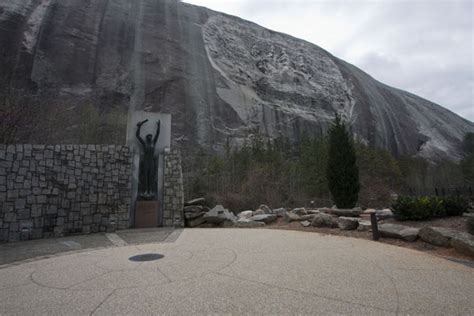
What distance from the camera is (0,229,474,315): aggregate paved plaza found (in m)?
2.41

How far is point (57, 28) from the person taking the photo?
25000 millimetres

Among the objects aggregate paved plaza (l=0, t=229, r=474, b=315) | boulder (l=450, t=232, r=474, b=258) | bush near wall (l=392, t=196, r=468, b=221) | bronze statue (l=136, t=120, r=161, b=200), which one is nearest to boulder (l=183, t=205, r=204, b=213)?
bronze statue (l=136, t=120, r=161, b=200)

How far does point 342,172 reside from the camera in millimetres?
10547

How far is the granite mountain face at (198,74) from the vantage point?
2350 cm

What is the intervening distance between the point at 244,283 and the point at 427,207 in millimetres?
5767

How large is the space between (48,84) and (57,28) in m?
7.01

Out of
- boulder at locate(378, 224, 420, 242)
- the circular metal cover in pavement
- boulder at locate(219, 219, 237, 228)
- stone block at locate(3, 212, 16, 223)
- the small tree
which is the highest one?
the small tree

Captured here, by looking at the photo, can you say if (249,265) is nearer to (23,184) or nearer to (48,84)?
(23,184)

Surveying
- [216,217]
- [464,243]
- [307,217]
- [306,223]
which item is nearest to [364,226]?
[306,223]

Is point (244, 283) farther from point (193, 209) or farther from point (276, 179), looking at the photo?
point (276, 179)

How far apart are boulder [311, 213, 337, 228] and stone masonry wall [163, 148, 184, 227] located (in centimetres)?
444

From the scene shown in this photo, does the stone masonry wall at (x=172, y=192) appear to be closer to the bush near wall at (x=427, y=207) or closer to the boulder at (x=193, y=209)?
the boulder at (x=193, y=209)

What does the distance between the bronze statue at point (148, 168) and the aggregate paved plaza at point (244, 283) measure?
4.00 m

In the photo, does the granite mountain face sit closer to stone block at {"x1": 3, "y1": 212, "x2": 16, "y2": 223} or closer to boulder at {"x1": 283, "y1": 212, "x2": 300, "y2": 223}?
boulder at {"x1": 283, "y1": 212, "x2": 300, "y2": 223}
